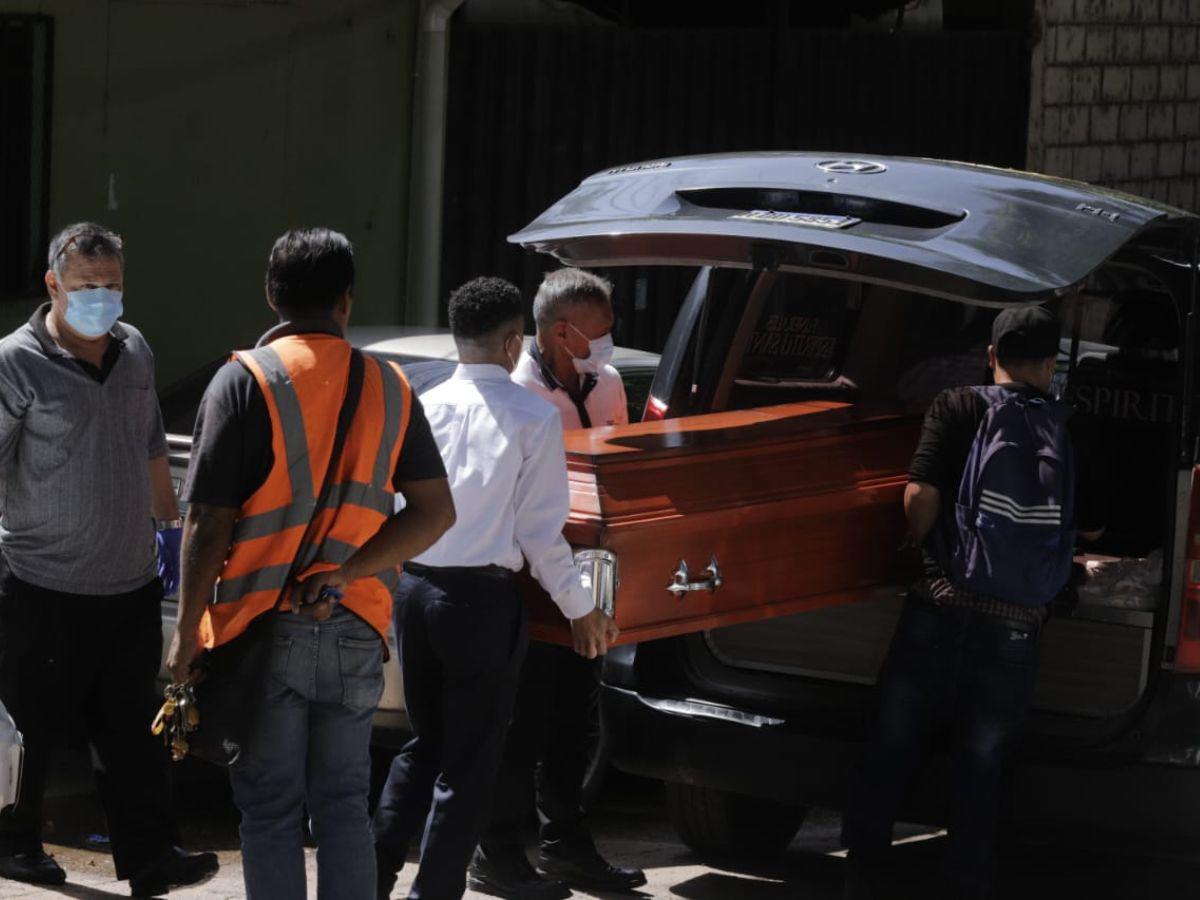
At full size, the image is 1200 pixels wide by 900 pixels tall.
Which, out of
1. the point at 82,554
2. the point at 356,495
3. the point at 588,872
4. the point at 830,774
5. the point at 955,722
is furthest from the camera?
the point at 588,872

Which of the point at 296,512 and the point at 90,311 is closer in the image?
the point at 296,512

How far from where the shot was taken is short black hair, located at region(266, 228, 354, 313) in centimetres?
452

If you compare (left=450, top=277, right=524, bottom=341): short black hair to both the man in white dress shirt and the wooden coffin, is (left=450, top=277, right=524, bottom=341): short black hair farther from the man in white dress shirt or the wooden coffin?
the wooden coffin

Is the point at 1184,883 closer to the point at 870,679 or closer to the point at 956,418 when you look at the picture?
the point at 870,679

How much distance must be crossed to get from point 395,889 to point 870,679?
1419 millimetres

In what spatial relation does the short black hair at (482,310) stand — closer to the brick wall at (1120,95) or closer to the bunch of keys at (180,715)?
the bunch of keys at (180,715)

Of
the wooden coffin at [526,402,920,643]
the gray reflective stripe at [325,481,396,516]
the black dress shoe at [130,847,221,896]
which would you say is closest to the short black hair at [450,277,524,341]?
the wooden coffin at [526,402,920,643]

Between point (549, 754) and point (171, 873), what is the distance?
1129 mm

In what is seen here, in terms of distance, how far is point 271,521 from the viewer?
14.4 ft

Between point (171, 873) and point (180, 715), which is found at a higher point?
point (180, 715)

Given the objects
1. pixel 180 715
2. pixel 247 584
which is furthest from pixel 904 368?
pixel 180 715

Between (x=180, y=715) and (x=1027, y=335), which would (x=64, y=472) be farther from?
(x=1027, y=335)

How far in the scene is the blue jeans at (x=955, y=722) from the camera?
17.2 ft

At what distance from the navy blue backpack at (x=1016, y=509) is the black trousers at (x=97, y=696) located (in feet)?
7.16
